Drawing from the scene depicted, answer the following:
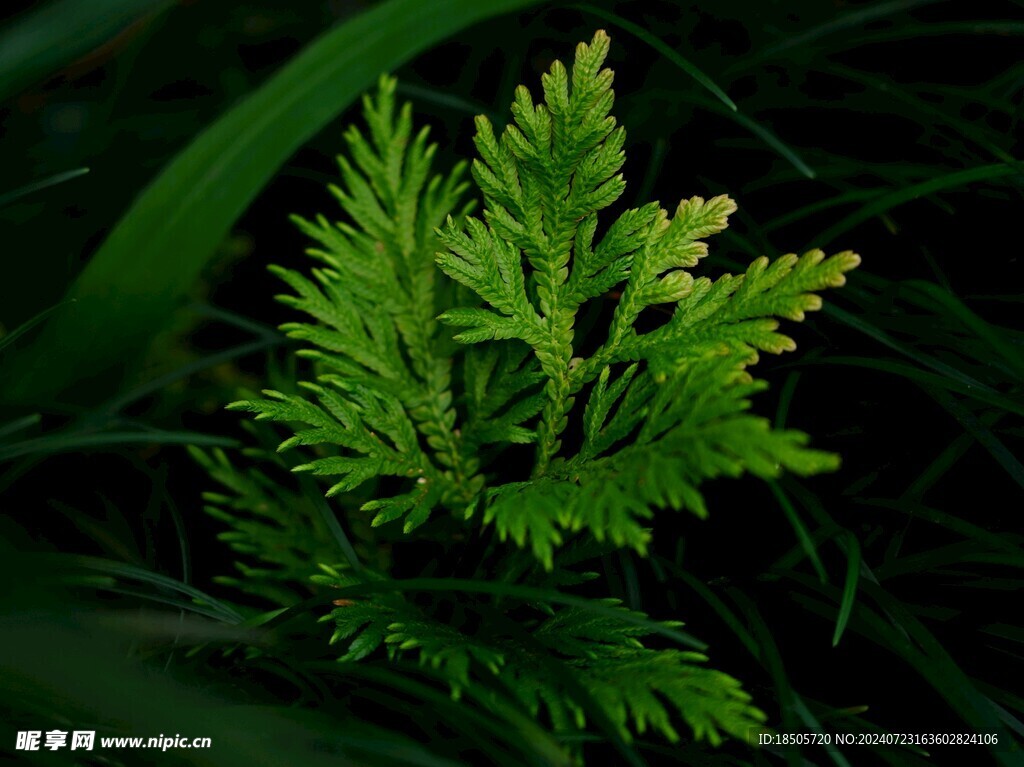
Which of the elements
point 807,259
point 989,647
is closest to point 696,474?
point 807,259

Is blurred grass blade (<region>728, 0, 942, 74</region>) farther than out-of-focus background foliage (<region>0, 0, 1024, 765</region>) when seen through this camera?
Yes

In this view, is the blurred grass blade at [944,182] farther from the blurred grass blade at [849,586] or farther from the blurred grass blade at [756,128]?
the blurred grass blade at [849,586]

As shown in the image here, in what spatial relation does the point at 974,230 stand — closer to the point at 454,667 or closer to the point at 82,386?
the point at 454,667

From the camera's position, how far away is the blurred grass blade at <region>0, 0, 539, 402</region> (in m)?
0.68

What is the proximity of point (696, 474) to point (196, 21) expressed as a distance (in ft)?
3.42

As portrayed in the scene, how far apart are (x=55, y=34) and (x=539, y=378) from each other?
0.62 m

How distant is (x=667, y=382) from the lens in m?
0.58

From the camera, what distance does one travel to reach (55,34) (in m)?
0.75

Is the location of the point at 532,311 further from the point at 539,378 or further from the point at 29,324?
the point at 29,324

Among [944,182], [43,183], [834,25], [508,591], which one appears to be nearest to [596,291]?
[508,591]

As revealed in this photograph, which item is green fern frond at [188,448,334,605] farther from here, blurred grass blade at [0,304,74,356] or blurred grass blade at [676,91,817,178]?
blurred grass blade at [676,91,817,178]

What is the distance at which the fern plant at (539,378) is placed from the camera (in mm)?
544

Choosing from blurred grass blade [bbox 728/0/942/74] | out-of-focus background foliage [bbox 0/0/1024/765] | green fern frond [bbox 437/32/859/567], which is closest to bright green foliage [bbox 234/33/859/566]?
green fern frond [bbox 437/32/859/567]

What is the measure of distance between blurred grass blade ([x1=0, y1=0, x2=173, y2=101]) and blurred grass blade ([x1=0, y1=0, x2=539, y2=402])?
0.59 feet
